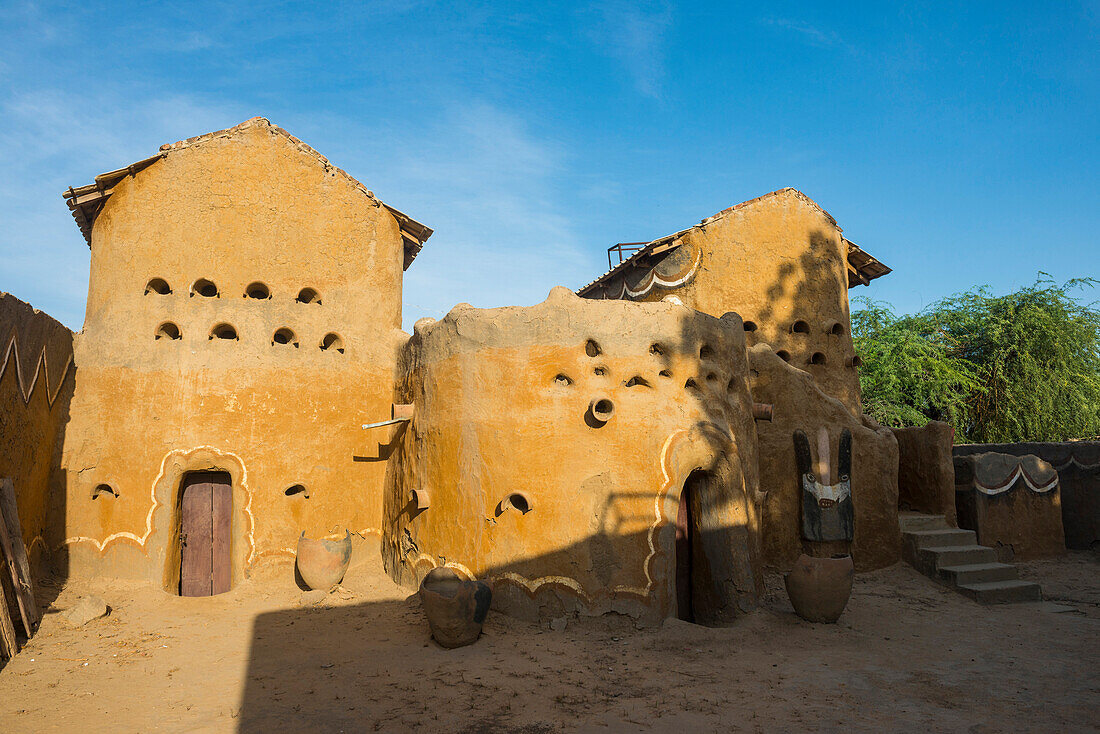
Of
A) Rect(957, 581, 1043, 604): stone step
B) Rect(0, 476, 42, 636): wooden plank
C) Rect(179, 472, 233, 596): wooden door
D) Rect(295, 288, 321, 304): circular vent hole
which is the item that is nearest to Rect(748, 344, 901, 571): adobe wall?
Rect(957, 581, 1043, 604): stone step

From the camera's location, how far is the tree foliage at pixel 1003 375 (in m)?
21.1

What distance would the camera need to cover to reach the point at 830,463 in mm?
10852

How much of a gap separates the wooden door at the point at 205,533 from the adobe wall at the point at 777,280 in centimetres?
901

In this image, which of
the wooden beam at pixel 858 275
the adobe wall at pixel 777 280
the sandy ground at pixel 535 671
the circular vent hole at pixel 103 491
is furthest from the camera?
the wooden beam at pixel 858 275

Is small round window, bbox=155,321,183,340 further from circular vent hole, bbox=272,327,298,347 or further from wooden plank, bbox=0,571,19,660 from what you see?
wooden plank, bbox=0,571,19,660

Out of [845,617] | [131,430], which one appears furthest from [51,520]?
[845,617]

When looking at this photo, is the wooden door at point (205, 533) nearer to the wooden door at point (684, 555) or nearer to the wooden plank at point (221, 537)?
the wooden plank at point (221, 537)

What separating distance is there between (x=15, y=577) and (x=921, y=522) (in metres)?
13.2

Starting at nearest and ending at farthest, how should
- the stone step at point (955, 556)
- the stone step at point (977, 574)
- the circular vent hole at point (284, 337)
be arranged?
1. the stone step at point (977, 574)
2. the stone step at point (955, 556)
3. the circular vent hole at point (284, 337)

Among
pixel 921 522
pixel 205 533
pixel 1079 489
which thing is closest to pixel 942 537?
pixel 921 522

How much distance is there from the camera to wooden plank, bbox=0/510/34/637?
725cm

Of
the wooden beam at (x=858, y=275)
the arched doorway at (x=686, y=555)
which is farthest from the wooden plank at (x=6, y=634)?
the wooden beam at (x=858, y=275)

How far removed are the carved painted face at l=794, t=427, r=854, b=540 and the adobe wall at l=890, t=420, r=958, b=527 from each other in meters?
1.89

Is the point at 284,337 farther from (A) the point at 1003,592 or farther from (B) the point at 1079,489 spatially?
(B) the point at 1079,489
